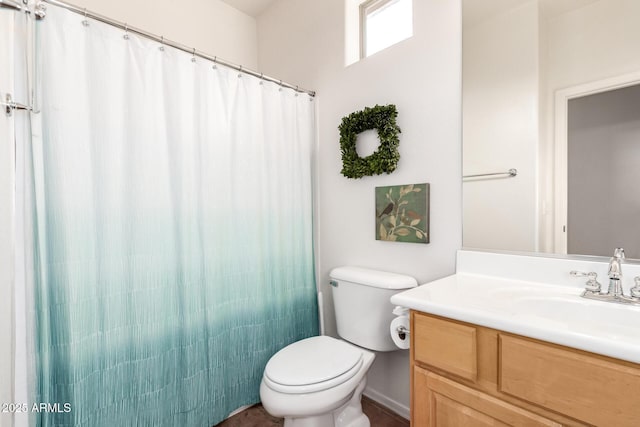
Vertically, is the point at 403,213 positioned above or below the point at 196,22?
below

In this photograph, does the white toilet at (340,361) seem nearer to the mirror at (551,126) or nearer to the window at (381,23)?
the mirror at (551,126)

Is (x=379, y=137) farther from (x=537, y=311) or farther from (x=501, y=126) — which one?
(x=537, y=311)

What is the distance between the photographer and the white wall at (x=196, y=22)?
1.87m

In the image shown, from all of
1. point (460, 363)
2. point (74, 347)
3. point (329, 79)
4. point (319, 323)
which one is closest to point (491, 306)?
point (460, 363)

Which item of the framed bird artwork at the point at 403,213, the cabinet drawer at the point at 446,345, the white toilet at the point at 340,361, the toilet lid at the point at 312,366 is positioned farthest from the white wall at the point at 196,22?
the cabinet drawer at the point at 446,345

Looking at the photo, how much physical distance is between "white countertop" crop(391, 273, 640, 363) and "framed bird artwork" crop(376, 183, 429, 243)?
11.9 inches

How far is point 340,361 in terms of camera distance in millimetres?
1396

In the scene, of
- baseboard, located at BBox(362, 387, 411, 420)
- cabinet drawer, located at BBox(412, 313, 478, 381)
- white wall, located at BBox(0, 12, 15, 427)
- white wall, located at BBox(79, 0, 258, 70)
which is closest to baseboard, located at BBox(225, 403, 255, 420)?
baseboard, located at BBox(362, 387, 411, 420)

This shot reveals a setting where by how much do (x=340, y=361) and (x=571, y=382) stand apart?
0.85 meters

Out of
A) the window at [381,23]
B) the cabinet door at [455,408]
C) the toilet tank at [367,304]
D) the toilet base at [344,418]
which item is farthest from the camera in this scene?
the window at [381,23]

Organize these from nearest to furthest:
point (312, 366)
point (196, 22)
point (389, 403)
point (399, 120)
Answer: point (312, 366) < point (399, 120) < point (389, 403) < point (196, 22)

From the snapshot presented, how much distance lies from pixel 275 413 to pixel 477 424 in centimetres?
74

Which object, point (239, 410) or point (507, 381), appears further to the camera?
point (239, 410)

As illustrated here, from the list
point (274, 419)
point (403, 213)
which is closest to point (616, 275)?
point (403, 213)
